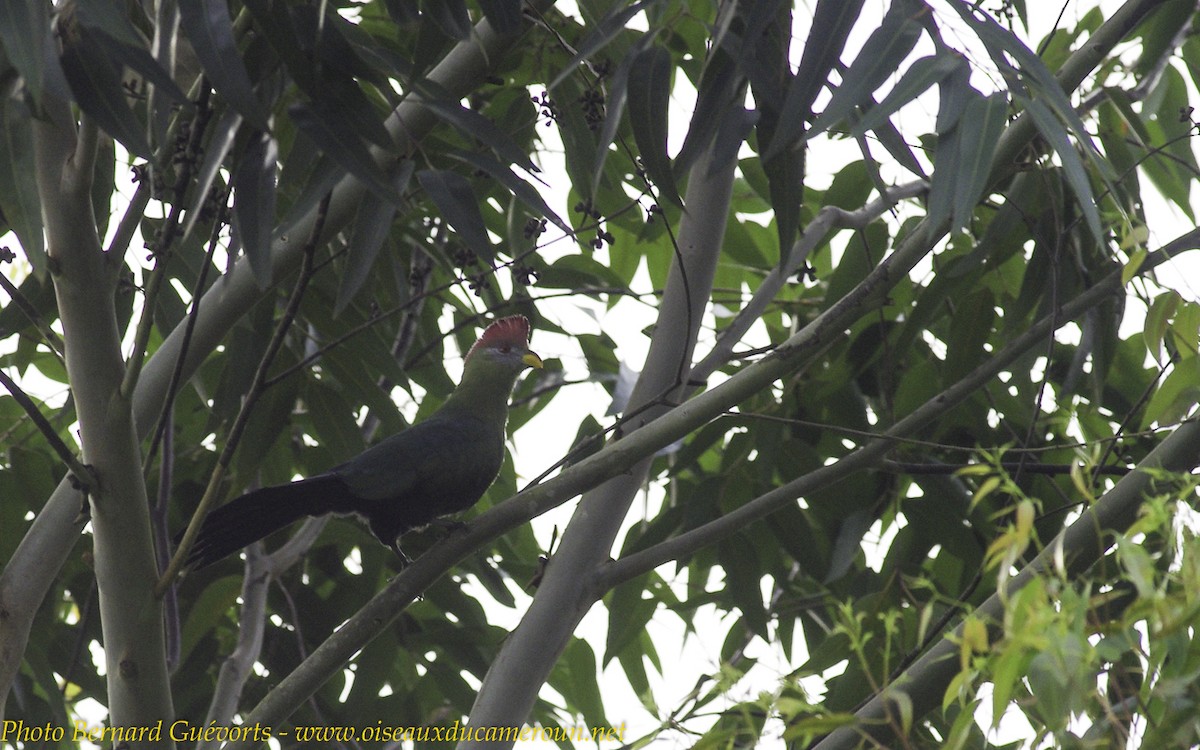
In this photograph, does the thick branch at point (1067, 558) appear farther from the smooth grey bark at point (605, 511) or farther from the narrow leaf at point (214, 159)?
the narrow leaf at point (214, 159)

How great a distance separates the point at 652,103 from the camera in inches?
67.6

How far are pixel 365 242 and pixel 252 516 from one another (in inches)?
25.3

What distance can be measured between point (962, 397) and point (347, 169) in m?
1.04

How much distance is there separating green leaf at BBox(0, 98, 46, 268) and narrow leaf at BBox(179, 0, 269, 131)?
0.75 feet

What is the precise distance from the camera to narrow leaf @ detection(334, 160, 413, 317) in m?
1.73

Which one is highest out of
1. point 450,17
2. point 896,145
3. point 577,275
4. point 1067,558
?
point 577,275

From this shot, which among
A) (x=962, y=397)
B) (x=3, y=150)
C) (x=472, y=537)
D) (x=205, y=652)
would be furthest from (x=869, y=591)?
(x=3, y=150)

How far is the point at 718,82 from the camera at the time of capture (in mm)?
1734

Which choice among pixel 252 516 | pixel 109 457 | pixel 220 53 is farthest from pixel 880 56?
pixel 252 516

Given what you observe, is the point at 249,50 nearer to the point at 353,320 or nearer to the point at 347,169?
the point at 347,169

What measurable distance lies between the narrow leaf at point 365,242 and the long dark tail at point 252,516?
1.65 ft

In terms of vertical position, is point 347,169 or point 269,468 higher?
point 269,468

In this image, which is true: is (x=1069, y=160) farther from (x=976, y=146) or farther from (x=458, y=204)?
(x=458, y=204)

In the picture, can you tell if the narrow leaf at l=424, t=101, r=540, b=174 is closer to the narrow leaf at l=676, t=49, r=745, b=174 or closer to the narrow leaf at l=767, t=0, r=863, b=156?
the narrow leaf at l=676, t=49, r=745, b=174
